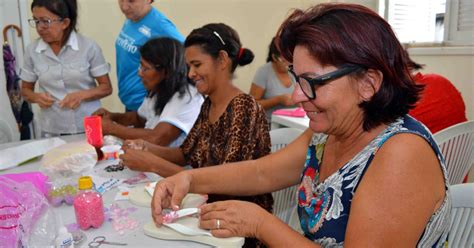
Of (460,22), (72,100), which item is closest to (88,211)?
(72,100)

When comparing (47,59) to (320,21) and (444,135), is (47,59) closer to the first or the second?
(320,21)

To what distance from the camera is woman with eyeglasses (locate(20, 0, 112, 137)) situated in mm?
2270

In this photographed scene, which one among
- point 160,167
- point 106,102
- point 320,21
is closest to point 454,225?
point 320,21

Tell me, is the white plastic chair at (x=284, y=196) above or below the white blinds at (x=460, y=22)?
below

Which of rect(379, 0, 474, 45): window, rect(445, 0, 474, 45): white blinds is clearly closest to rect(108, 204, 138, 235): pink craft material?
rect(379, 0, 474, 45): window

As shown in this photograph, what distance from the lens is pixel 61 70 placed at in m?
2.33

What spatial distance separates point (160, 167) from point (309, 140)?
593 mm

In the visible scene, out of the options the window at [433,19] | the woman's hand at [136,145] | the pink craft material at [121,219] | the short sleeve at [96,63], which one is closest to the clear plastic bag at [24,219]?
the pink craft material at [121,219]

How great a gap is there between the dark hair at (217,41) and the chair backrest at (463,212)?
97 cm

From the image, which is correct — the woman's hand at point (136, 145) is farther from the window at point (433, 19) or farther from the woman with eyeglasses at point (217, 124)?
the window at point (433, 19)

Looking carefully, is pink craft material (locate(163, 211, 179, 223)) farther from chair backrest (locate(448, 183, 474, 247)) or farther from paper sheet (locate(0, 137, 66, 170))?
paper sheet (locate(0, 137, 66, 170))

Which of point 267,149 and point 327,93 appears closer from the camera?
point 327,93

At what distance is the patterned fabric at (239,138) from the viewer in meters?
1.47

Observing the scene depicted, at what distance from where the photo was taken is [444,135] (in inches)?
68.1
